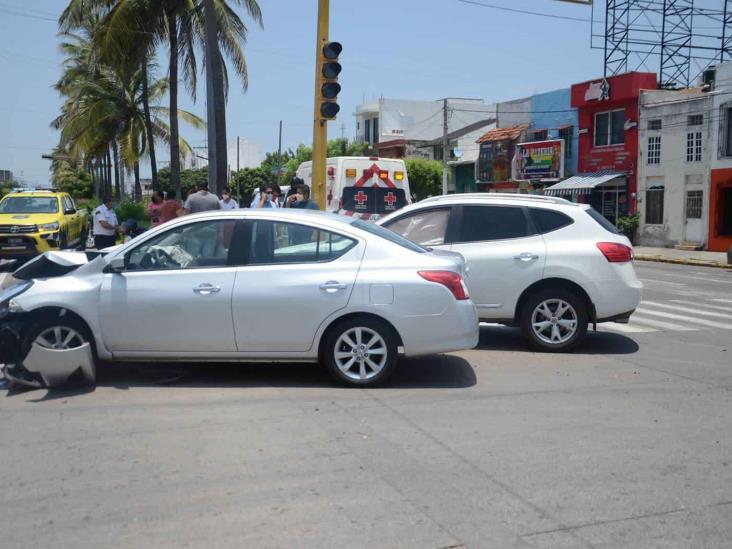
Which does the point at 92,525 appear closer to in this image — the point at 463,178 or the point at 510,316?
the point at 510,316

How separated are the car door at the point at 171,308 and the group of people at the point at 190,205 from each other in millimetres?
5289

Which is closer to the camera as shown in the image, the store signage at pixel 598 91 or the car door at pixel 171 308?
the car door at pixel 171 308

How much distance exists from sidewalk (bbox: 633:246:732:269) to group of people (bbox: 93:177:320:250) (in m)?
16.4

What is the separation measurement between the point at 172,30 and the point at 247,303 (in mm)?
21259

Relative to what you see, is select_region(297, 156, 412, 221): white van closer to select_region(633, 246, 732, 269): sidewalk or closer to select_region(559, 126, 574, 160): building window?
select_region(633, 246, 732, 269): sidewalk

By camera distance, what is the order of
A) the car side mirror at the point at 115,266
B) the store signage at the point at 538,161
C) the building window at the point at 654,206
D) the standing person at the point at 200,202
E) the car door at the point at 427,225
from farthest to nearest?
1. the store signage at the point at 538,161
2. the building window at the point at 654,206
3. the standing person at the point at 200,202
4. the car door at the point at 427,225
5. the car side mirror at the point at 115,266

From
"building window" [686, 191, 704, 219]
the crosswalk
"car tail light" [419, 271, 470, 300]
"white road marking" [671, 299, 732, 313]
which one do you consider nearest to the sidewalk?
"building window" [686, 191, 704, 219]

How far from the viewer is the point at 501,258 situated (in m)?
9.09

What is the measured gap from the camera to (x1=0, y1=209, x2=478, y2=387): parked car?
7004 mm

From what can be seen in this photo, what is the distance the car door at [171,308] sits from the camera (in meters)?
7.01

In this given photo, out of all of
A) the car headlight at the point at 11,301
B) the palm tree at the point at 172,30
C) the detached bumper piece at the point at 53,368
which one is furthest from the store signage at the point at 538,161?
the detached bumper piece at the point at 53,368

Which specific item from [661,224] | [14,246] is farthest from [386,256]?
[661,224]

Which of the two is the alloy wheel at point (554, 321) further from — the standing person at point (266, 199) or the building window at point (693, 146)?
the building window at point (693, 146)

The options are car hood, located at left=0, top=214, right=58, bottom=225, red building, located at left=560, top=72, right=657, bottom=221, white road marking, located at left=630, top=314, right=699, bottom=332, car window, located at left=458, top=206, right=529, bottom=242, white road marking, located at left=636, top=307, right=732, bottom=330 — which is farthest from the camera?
red building, located at left=560, top=72, right=657, bottom=221
